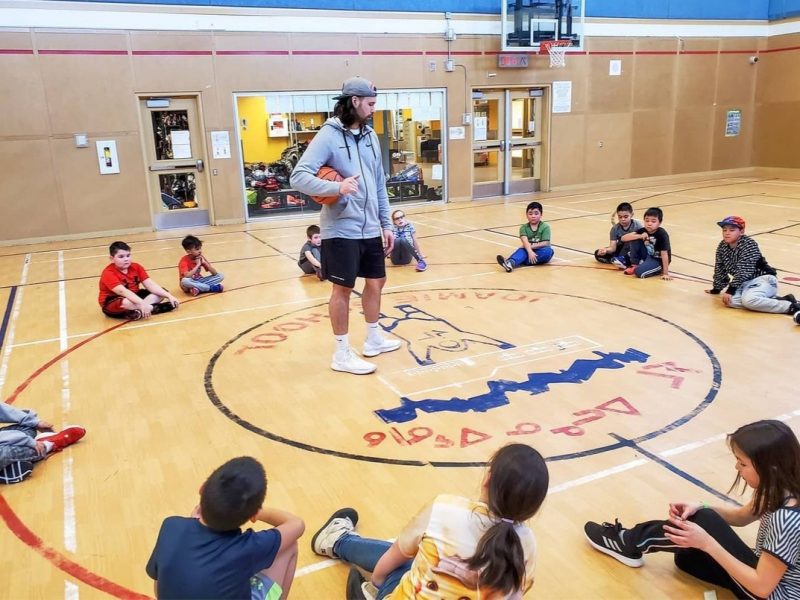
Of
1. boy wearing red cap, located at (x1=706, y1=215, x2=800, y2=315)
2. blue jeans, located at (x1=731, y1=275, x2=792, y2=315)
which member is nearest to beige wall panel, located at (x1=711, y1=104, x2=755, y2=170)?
boy wearing red cap, located at (x1=706, y1=215, x2=800, y2=315)

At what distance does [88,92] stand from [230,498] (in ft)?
36.8

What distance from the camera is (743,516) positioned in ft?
8.40

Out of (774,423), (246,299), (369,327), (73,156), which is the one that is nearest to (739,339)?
(369,327)

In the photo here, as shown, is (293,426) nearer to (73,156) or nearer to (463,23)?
(73,156)

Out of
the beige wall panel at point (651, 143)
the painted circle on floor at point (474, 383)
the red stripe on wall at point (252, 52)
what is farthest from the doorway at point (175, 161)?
the beige wall panel at point (651, 143)

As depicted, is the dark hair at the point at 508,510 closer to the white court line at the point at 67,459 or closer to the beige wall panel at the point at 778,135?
the white court line at the point at 67,459

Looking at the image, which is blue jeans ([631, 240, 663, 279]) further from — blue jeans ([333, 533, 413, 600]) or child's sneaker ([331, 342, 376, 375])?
blue jeans ([333, 533, 413, 600])

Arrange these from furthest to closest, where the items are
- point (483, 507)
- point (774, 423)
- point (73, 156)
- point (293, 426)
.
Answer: point (73, 156), point (293, 426), point (774, 423), point (483, 507)

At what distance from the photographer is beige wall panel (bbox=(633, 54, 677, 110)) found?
16.3 metres

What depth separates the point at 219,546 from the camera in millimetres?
2076

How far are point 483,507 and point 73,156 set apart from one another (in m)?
11.6

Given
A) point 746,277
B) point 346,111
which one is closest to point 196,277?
point 346,111

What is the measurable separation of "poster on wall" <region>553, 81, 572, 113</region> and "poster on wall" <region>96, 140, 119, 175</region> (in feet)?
31.1

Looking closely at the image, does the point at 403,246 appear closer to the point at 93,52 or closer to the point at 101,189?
the point at 101,189
